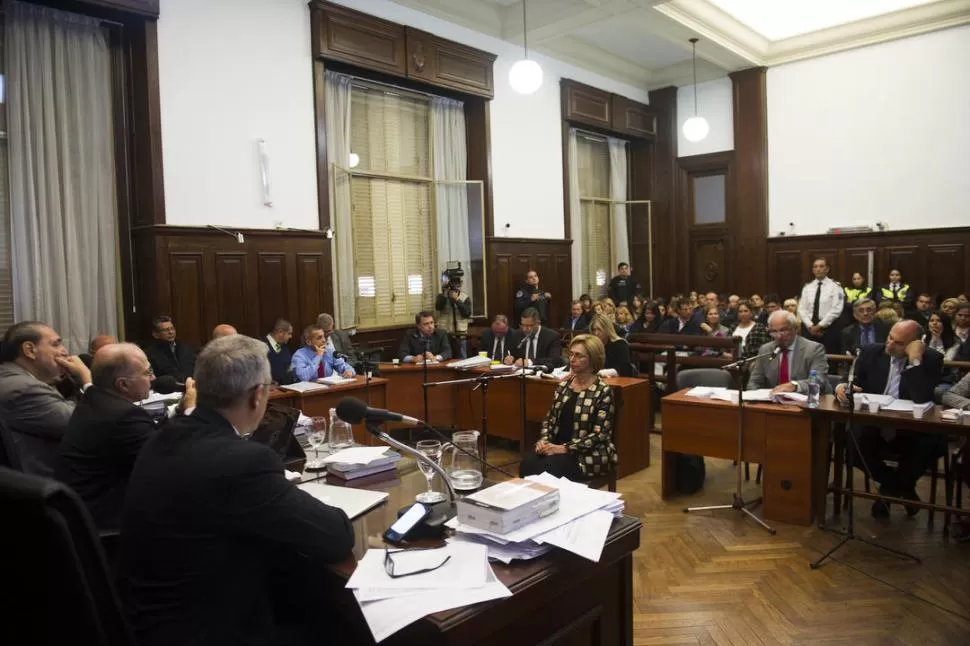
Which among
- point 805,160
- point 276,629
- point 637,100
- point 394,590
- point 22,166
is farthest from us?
point 637,100

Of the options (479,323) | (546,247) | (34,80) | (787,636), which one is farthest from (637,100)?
(787,636)

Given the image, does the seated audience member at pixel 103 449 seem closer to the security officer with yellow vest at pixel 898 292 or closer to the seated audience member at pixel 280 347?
the seated audience member at pixel 280 347

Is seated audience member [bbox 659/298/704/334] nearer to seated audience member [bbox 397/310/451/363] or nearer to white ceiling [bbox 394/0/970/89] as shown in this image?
seated audience member [bbox 397/310/451/363]

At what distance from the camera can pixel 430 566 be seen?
1.51 m

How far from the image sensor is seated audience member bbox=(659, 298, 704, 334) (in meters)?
7.77

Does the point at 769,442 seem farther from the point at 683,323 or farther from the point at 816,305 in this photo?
the point at 816,305

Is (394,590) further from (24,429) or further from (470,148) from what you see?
(470,148)

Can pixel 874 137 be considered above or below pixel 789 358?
above

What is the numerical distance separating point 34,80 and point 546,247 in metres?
6.01

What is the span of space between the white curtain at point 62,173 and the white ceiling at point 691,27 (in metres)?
3.36

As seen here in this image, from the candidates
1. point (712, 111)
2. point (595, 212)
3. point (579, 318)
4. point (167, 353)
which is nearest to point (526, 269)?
point (579, 318)

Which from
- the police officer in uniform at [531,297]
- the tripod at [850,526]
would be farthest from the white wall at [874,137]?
the tripod at [850,526]

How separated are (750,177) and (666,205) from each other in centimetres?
139

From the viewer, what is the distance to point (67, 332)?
18.3 feet
